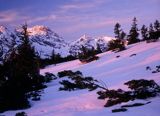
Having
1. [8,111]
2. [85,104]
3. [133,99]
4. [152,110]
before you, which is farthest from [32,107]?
[152,110]

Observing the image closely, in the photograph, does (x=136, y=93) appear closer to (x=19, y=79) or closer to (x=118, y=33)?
(x=19, y=79)

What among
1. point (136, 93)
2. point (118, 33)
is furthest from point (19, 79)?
point (118, 33)

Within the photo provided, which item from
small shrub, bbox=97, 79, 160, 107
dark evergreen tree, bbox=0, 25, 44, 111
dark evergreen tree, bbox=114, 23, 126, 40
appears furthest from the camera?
dark evergreen tree, bbox=114, 23, 126, 40

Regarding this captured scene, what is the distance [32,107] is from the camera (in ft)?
76.5

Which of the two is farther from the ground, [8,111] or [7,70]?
[7,70]

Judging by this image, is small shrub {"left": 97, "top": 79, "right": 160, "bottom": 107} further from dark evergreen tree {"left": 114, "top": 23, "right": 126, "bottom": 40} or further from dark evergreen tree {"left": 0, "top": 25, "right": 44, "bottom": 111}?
dark evergreen tree {"left": 114, "top": 23, "right": 126, "bottom": 40}

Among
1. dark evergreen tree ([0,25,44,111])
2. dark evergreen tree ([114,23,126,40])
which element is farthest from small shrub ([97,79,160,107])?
dark evergreen tree ([114,23,126,40])

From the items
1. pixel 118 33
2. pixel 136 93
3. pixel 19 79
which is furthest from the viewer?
pixel 118 33

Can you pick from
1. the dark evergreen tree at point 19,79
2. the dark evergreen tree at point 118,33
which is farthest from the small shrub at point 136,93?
the dark evergreen tree at point 118,33

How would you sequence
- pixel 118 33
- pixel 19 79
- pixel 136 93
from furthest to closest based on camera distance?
pixel 118 33
pixel 19 79
pixel 136 93

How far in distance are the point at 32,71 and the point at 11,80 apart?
11489mm

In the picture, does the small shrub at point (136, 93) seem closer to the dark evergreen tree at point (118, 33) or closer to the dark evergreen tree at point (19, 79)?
the dark evergreen tree at point (19, 79)

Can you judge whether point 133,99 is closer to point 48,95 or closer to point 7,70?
point 48,95

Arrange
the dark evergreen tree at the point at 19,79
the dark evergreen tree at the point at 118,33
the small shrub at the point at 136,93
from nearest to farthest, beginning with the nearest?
→ the small shrub at the point at 136,93
the dark evergreen tree at the point at 19,79
the dark evergreen tree at the point at 118,33
